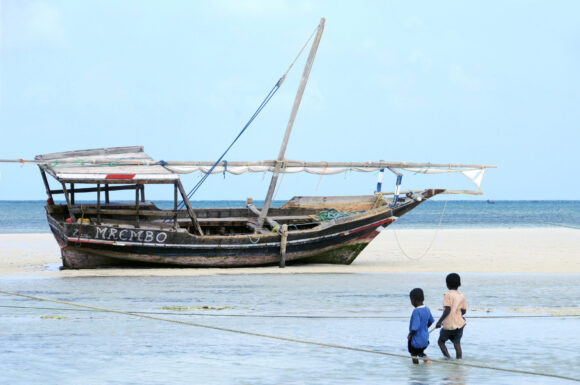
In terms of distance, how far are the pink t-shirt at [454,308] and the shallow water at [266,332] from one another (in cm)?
49

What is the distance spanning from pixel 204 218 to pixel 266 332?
1113cm

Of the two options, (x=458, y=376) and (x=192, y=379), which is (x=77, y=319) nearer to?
(x=192, y=379)

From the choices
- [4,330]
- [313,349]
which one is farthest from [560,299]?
[4,330]

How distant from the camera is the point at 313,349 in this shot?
1012 centimetres

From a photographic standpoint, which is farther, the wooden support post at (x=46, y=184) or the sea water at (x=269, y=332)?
the wooden support post at (x=46, y=184)

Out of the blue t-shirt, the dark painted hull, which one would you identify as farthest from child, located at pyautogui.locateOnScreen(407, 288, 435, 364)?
the dark painted hull

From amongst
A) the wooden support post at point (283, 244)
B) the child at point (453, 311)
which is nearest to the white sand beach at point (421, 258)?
the wooden support post at point (283, 244)

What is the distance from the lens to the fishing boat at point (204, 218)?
18.8 m

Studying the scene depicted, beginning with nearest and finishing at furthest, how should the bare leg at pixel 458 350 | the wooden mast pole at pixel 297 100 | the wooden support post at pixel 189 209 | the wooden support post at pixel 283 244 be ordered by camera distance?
the bare leg at pixel 458 350 → the wooden support post at pixel 189 209 → the wooden support post at pixel 283 244 → the wooden mast pole at pixel 297 100

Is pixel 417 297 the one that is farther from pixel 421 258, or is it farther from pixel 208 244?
pixel 421 258

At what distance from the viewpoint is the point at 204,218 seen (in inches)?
872

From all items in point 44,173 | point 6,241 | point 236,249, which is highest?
point 44,173

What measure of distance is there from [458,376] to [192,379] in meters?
2.90

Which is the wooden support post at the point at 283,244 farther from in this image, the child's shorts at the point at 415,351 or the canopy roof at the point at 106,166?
the child's shorts at the point at 415,351
